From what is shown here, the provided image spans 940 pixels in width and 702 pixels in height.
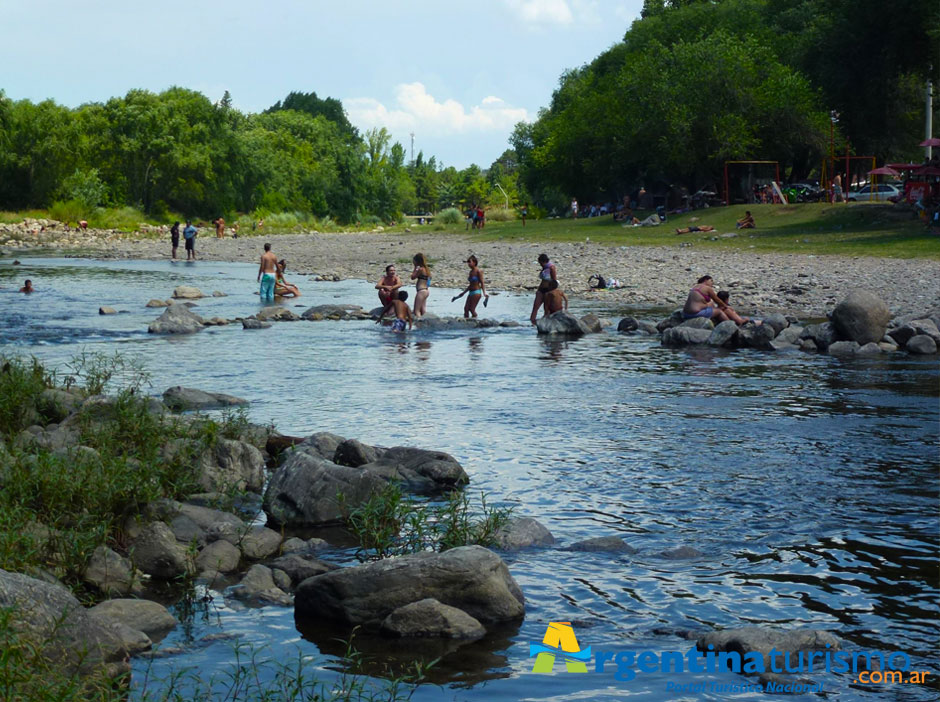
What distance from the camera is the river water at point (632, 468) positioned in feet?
22.2

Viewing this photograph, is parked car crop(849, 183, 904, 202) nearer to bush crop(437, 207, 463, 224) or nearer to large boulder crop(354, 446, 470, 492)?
bush crop(437, 207, 463, 224)

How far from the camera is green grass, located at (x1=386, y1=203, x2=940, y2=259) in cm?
3691

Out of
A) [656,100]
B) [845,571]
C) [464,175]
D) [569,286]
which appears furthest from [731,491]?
[464,175]

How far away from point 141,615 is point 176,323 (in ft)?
59.8

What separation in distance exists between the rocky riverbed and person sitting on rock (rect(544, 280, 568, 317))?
483 cm

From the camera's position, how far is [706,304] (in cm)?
2280

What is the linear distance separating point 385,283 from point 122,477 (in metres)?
17.5

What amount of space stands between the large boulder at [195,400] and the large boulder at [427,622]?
7.14 metres

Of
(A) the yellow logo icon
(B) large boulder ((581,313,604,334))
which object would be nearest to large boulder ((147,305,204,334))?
(B) large boulder ((581,313,604,334))

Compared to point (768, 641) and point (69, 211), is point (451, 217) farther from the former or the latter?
point (768, 641)

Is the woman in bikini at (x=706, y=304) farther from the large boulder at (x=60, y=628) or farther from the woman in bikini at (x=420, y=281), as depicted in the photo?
the large boulder at (x=60, y=628)

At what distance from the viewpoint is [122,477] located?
8.56m

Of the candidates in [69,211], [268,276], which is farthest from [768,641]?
A: [69,211]

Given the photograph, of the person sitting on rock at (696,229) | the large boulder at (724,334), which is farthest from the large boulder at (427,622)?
the person sitting on rock at (696,229)
